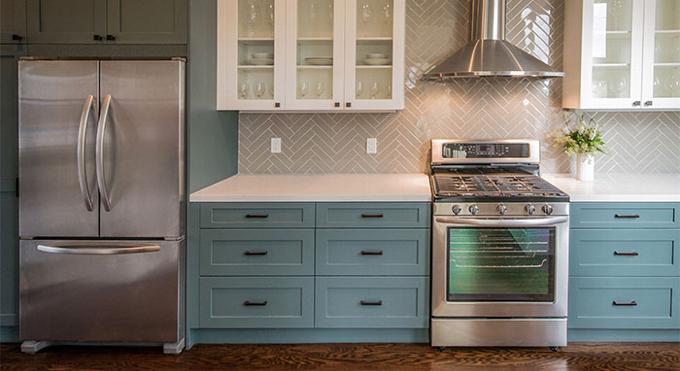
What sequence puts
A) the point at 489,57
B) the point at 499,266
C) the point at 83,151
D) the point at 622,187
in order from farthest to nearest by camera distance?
1. the point at 489,57
2. the point at 622,187
3. the point at 499,266
4. the point at 83,151

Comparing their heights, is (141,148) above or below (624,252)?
above

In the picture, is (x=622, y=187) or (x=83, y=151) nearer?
(x=83, y=151)

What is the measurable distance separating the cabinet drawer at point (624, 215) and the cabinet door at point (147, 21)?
2195 mm

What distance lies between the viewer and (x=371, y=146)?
4.68 m

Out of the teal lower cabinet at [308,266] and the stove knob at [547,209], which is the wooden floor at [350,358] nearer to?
the teal lower cabinet at [308,266]

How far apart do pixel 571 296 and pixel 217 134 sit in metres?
2.10

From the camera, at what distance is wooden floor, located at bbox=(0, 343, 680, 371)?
3.65 m

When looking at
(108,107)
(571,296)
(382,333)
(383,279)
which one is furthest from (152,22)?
(571,296)

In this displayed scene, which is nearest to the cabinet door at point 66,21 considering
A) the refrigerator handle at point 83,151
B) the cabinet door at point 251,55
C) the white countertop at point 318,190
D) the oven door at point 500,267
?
the refrigerator handle at point 83,151

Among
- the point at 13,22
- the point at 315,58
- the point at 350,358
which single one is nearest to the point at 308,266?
the point at 350,358

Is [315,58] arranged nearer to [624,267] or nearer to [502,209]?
[502,209]

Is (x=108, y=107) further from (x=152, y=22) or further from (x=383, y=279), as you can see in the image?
(x=383, y=279)

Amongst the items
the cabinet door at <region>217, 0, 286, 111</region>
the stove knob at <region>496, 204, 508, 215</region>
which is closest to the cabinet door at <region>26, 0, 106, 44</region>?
the cabinet door at <region>217, 0, 286, 111</region>

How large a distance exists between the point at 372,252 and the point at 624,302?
4.43 ft
